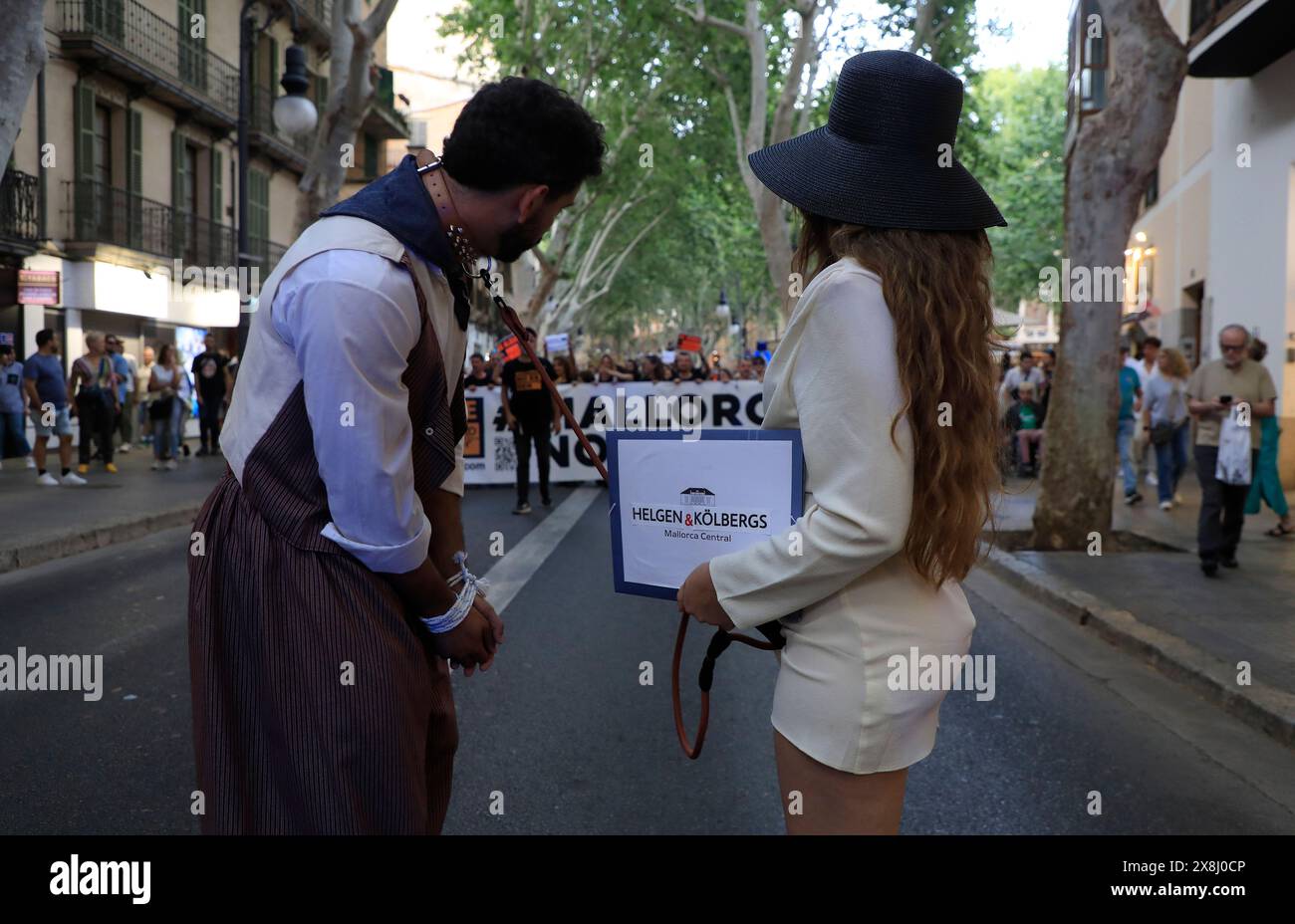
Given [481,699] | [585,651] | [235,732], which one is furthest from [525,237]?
[585,651]

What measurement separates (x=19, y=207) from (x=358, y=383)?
22479 millimetres

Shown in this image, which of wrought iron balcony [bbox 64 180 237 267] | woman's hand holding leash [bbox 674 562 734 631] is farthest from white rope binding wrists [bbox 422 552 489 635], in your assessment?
wrought iron balcony [bbox 64 180 237 267]

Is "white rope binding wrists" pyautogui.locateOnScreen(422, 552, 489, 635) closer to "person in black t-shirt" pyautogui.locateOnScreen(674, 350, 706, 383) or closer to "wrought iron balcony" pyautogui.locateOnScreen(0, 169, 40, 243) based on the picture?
"person in black t-shirt" pyautogui.locateOnScreen(674, 350, 706, 383)

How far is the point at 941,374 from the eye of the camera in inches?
71.8

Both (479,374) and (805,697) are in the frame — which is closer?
(805,697)

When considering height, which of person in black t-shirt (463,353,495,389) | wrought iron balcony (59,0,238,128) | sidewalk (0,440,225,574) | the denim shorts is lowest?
sidewalk (0,440,225,574)

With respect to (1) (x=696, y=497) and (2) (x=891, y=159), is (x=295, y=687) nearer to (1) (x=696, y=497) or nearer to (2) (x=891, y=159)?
(1) (x=696, y=497)

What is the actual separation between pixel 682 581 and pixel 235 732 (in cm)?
74

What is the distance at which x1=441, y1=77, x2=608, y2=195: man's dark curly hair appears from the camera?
1947 mm

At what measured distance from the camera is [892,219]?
1907 millimetres

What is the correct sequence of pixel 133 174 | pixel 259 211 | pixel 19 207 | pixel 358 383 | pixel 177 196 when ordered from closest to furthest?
pixel 358 383 < pixel 19 207 < pixel 133 174 < pixel 177 196 < pixel 259 211

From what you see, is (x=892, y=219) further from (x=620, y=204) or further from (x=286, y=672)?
(x=620, y=204)

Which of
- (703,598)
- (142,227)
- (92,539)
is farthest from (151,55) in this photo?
(703,598)

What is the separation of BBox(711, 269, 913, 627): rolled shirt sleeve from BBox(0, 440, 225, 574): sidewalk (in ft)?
27.6
